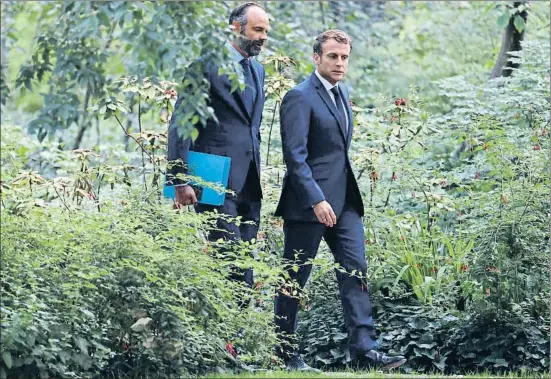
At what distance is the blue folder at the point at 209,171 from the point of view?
773 cm

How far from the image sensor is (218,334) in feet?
24.1

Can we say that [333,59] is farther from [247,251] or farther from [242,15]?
[247,251]

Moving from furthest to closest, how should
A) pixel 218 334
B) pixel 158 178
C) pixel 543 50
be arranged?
A: pixel 543 50
pixel 158 178
pixel 218 334

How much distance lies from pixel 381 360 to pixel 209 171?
159 cm

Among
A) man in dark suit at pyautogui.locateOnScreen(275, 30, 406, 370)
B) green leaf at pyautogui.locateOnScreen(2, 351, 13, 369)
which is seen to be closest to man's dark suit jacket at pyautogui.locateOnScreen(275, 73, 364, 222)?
man in dark suit at pyautogui.locateOnScreen(275, 30, 406, 370)

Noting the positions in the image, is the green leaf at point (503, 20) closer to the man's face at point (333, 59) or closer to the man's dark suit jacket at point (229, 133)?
the man's face at point (333, 59)

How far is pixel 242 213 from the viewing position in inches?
316

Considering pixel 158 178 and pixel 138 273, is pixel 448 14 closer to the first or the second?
pixel 158 178

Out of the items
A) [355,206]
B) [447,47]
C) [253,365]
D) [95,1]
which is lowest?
[253,365]

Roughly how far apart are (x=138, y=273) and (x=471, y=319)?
2.49m

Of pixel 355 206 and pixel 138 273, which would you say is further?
pixel 355 206

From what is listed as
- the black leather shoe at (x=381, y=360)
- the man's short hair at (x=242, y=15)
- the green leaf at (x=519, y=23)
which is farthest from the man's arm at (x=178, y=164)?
the green leaf at (x=519, y=23)

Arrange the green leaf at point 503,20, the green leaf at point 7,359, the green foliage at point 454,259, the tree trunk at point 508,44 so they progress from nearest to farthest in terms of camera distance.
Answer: the green leaf at point 7,359 → the green foliage at point 454,259 → the green leaf at point 503,20 → the tree trunk at point 508,44

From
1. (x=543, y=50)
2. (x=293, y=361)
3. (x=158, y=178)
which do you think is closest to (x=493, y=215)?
(x=293, y=361)
